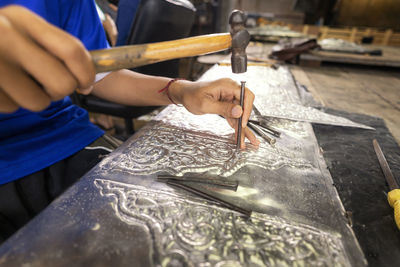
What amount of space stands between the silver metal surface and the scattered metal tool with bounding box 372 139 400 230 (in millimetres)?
141

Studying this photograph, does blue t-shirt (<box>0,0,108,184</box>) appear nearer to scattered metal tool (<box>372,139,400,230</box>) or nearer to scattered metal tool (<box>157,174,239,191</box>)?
scattered metal tool (<box>157,174,239,191</box>)

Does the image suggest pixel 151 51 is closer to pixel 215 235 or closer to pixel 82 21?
pixel 215 235

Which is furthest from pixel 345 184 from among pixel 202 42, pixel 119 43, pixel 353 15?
pixel 353 15

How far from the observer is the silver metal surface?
0.48 meters

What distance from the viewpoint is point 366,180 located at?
2.67 feet

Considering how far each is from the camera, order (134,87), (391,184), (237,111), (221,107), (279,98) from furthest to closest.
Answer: (279,98)
(134,87)
(221,107)
(237,111)
(391,184)

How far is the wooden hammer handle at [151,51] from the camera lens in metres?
0.58

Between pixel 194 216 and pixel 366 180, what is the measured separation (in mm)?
665

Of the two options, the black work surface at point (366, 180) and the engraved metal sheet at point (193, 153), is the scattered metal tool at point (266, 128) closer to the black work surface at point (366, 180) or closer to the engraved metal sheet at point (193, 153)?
the engraved metal sheet at point (193, 153)

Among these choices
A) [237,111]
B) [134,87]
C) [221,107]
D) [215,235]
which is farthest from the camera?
[134,87]

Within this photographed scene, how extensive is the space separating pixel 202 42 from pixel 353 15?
837 cm

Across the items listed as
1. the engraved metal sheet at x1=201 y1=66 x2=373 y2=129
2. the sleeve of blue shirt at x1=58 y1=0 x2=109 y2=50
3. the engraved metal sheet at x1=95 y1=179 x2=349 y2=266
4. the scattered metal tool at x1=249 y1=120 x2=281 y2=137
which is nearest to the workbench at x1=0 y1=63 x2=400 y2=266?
the engraved metal sheet at x1=95 y1=179 x2=349 y2=266

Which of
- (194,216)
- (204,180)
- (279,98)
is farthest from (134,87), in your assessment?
(279,98)

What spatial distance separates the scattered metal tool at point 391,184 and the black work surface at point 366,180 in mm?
16
